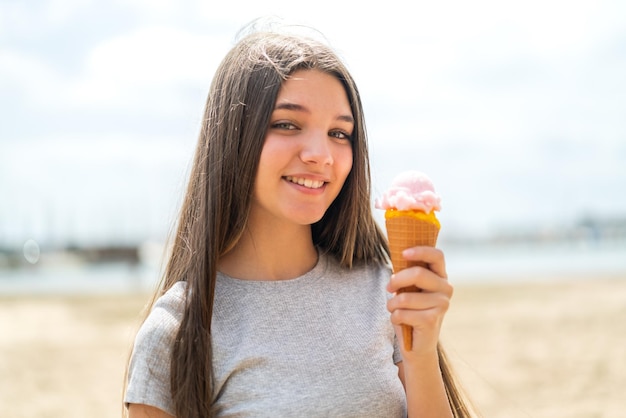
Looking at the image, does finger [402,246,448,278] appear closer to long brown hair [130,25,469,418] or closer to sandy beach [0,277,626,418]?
long brown hair [130,25,469,418]

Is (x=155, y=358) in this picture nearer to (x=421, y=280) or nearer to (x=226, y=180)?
(x=226, y=180)

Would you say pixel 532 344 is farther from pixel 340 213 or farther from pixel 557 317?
pixel 340 213

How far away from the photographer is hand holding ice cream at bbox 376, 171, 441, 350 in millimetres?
2364

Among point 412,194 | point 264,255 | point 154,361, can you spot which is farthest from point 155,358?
point 412,194

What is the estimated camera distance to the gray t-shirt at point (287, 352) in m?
2.35

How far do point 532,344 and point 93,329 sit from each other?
891 cm

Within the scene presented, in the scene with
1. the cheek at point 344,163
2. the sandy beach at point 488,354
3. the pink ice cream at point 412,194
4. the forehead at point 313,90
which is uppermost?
the forehead at point 313,90

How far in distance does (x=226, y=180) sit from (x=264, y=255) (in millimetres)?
344

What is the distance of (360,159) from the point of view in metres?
2.79

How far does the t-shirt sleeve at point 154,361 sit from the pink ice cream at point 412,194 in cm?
84

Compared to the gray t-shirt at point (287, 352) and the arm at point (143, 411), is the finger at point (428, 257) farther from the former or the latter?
the arm at point (143, 411)

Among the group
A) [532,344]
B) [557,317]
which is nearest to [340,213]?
[532,344]

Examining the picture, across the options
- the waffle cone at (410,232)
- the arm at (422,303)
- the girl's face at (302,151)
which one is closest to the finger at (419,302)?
the arm at (422,303)

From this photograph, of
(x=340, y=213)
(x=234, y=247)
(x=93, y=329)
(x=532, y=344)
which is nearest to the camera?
(x=234, y=247)
